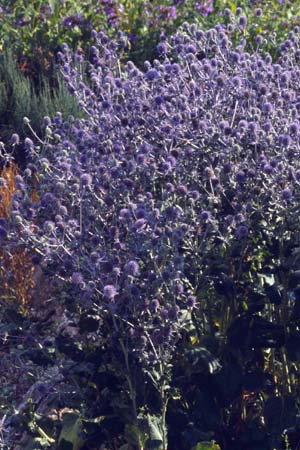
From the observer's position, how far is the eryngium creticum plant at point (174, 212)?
3.18m

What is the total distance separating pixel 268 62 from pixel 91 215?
1.28 metres

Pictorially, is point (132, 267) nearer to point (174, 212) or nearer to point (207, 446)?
point (174, 212)

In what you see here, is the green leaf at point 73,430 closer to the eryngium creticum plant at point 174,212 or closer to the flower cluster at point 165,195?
the eryngium creticum plant at point 174,212

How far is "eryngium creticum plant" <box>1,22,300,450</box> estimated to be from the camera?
318cm

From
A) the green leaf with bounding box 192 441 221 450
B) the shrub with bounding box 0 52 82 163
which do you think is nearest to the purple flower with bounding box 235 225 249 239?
the green leaf with bounding box 192 441 221 450

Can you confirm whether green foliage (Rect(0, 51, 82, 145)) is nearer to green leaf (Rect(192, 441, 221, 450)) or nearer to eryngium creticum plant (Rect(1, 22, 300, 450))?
eryngium creticum plant (Rect(1, 22, 300, 450))

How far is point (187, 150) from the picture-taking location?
3.45 metres

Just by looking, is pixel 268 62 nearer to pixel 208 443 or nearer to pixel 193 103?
pixel 193 103

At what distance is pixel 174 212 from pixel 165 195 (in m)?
0.14

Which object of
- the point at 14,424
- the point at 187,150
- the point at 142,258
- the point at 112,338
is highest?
the point at 187,150

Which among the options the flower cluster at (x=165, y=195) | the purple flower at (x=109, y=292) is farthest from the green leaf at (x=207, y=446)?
the purple flower at (x=109, y=292)

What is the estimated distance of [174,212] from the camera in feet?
10.4

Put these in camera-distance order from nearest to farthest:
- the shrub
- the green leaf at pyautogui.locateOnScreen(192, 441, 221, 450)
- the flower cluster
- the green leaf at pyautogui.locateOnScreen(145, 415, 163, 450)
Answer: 1. the flower cluster
2. the green leaf at pyautogui.locateOnScreen(192, 441, 221, 450)
3. the green leaf at pyautogui.locateOnScreen(145, 415, 163, 450)
4. the shrub

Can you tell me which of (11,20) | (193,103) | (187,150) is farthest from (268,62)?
(11,20)
